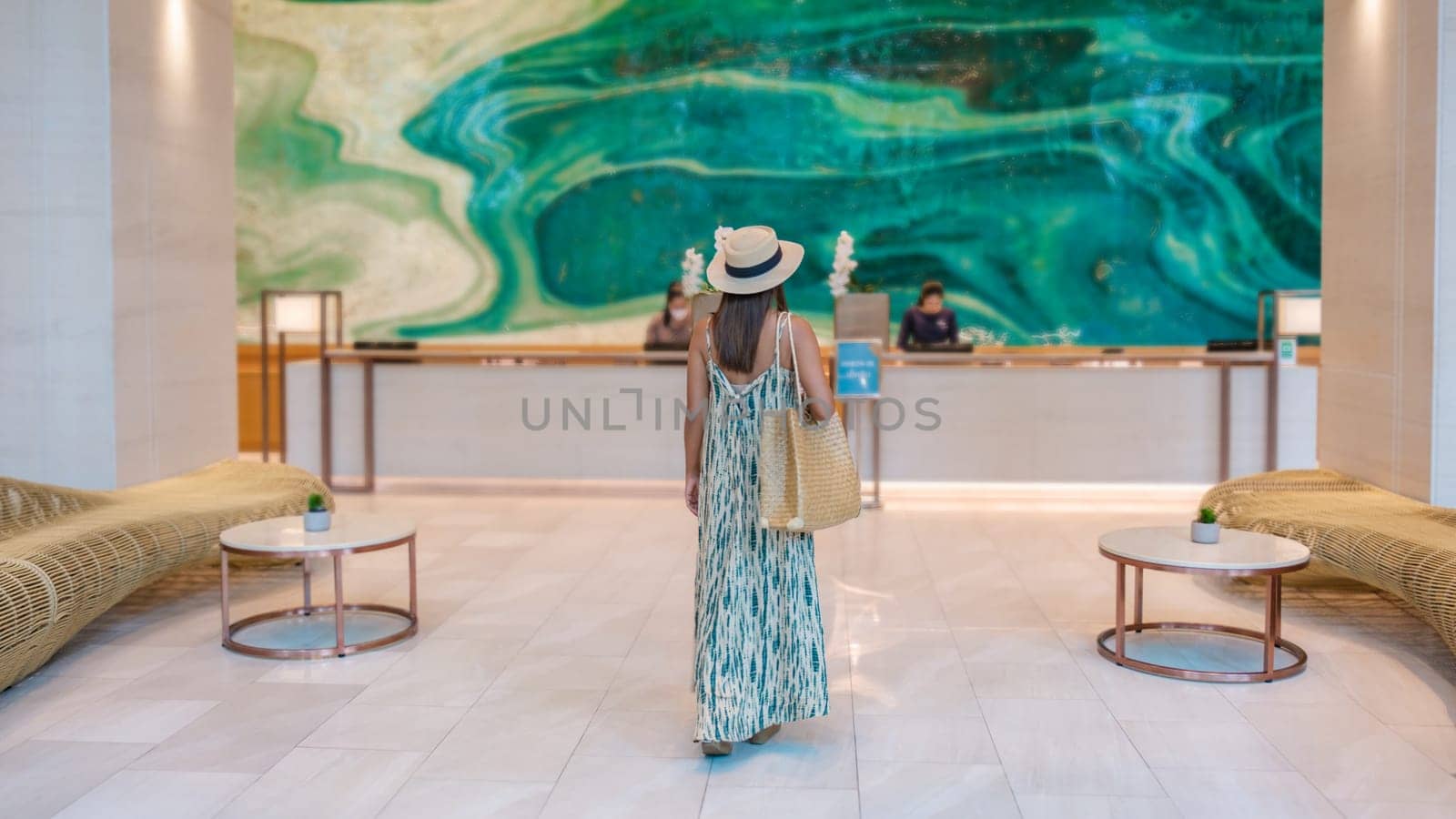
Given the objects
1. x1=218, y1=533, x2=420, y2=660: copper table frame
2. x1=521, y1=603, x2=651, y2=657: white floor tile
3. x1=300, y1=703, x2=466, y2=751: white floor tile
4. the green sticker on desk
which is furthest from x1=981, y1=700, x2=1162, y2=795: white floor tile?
the green sticker on desk

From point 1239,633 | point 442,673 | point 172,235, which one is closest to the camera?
point 442,673

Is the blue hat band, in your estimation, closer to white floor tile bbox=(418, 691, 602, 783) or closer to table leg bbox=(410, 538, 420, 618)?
white floor tile bbox=(418, 691, 602, 783)

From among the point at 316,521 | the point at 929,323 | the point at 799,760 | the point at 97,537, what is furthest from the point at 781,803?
the point at 929,323

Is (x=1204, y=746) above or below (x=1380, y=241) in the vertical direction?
below

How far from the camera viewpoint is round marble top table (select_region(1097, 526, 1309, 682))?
4.81 meters

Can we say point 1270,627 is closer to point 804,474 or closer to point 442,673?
point 804,474

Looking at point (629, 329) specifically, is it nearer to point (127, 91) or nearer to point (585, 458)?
point (585, 458)

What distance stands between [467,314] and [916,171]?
14.7ft

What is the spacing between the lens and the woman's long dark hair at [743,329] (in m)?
3.99

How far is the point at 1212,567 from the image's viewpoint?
15.6 feet

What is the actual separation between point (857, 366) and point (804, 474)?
17.6 feet

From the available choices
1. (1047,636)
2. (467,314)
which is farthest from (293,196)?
(1047,636)

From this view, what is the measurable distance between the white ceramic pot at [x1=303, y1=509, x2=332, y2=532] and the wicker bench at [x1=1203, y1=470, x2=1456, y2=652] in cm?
405

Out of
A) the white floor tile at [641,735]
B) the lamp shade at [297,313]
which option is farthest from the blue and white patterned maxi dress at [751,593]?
the lamp shade at [297,313]
